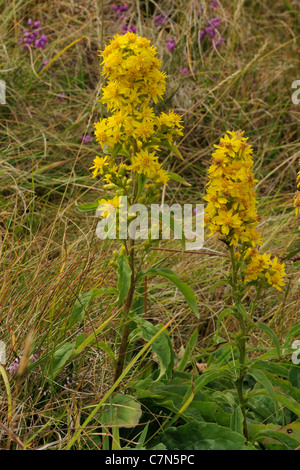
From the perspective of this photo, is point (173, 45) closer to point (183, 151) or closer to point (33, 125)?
point (183, 151)

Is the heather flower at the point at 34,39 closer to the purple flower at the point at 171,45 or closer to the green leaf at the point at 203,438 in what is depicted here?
the purple flower at the point at 171,45

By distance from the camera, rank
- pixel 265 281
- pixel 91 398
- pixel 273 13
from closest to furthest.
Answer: pixel 265 281
pixel 91 398
pixel 273 13

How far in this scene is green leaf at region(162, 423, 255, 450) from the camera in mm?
1898

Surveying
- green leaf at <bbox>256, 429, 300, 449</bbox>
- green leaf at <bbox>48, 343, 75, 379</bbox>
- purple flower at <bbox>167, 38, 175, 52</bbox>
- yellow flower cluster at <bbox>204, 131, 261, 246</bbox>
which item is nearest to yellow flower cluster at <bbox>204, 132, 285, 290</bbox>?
yellow flower cluster at <bbox>204, 131, 261, 246</bbox>

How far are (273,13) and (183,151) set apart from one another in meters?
1.97

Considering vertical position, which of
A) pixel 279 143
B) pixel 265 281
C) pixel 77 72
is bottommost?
pixel 265 281

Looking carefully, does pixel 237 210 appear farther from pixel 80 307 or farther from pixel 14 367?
pixel 14 367

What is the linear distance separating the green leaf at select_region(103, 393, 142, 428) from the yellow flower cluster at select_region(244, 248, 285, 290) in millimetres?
574

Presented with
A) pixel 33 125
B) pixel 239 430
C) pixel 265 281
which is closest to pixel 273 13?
pixel 33 125

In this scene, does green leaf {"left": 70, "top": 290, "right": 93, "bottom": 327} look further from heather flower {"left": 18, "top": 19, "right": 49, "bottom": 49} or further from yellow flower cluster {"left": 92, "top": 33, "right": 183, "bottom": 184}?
heather flower {"left": 18, "top": 19, "right": 49, "bottom": 49}

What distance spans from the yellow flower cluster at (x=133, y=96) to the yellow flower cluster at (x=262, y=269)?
1.33ft

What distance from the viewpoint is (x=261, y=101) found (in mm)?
4477

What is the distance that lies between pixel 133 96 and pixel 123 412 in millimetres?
1044
